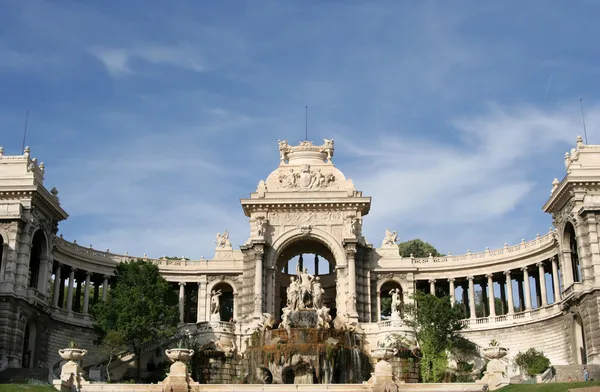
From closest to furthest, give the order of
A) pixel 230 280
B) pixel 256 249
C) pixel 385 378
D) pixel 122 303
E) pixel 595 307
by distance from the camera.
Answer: pixel 385 378, pixel 595 307, pixel 122 303, pixel 256 249, pixel 230 280

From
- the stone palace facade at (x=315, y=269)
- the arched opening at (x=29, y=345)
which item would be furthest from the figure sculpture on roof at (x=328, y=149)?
the arched opening at (x=29, y=345)

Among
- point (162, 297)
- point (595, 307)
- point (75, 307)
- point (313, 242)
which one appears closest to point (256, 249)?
→ point (313, 242)

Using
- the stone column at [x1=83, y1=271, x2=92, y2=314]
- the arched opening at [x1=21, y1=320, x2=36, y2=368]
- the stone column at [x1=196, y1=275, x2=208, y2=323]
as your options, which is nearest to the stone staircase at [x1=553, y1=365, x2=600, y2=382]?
the stone column at [x1=196, y1=275, x2=208, y2=323]

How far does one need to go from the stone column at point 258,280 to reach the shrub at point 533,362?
2216cm

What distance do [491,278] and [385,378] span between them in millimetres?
35110

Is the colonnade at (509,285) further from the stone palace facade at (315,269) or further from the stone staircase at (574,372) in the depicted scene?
the stone staircase at (574,372)

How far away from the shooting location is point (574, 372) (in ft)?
176

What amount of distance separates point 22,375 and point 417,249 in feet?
186

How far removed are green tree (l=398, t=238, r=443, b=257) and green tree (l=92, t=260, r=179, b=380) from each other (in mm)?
43132

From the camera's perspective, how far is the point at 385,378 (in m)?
42.4

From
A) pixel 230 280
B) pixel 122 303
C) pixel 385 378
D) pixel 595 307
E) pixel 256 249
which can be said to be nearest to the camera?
pixel 385 378

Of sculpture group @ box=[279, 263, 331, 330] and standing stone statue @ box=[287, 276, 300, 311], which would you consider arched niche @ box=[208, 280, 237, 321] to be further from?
sculpture group @ box=[279, 263, 331, 330]

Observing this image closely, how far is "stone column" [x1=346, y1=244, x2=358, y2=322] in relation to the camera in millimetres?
69444

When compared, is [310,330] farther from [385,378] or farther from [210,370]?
[385,378]
